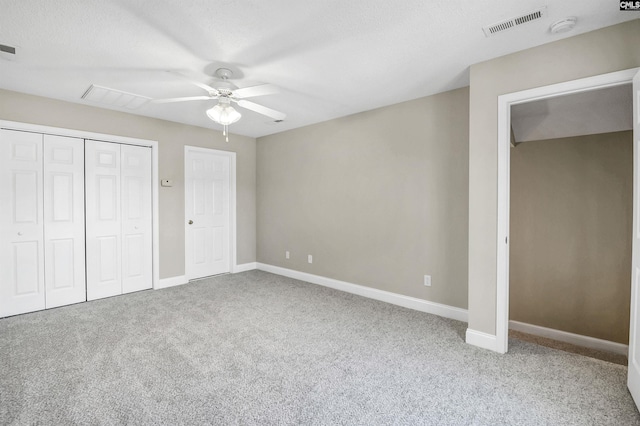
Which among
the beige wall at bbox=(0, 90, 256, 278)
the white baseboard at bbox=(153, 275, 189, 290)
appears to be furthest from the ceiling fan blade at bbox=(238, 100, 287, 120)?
the white baseboard at bbox=(153, 275, 189, 290)

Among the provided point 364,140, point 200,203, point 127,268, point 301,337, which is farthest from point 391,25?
point 127,268

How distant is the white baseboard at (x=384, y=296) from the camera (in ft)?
10.8

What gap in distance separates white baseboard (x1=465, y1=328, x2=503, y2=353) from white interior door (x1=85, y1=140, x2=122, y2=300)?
14.2 ft

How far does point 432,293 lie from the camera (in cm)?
346

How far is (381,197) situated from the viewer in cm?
391

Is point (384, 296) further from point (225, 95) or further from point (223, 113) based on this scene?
point (225, 95)

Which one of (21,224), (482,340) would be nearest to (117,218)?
Answer: (21,224)

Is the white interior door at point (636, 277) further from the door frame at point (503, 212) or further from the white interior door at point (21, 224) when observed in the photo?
the white interior door at point (21, 224)

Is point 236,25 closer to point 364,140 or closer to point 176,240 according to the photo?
point 364,140

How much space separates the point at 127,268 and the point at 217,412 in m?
3.20

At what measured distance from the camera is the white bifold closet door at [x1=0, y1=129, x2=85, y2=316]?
3314mm

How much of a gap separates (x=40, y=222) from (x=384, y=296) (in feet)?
13.9

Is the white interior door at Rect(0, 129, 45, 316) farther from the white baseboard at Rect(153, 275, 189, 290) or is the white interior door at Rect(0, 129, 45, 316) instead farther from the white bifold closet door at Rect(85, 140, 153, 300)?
the white baseboard at Rect(153, 275, 189, 290)

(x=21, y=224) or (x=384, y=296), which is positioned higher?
(x=21, y=224)
